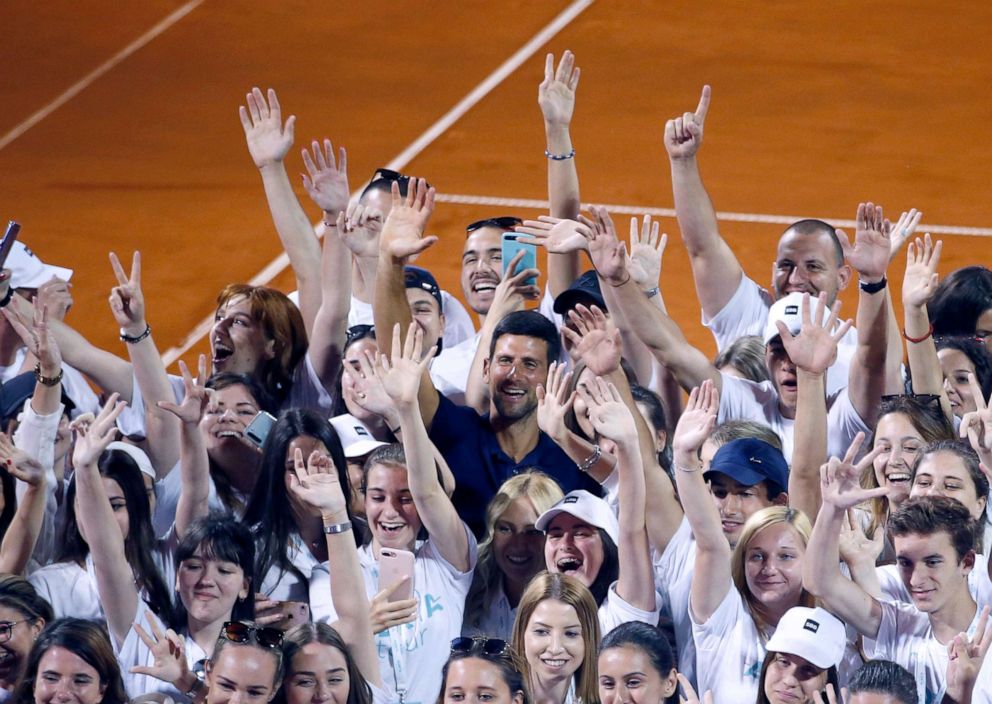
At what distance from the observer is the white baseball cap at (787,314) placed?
310 inches

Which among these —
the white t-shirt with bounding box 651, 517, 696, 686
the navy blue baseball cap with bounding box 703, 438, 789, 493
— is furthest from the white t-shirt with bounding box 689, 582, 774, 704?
the navy blue baseball cap with bounding box 703, 438, 789, 493

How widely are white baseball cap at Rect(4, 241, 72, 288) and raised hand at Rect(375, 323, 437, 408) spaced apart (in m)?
2.16

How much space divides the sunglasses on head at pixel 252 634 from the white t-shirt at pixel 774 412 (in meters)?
2.36

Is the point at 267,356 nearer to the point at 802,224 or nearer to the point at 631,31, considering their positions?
the point at 802,224

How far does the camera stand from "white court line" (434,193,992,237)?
1304 cm

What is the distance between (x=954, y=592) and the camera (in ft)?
20.7

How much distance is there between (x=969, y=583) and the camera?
664 centimetres

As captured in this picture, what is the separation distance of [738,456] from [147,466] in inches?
93.9

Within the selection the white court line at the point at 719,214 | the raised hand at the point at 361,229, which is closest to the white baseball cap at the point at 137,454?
the raised hand at the point at 361,229

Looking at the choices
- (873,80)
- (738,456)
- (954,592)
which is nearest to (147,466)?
(738,456)

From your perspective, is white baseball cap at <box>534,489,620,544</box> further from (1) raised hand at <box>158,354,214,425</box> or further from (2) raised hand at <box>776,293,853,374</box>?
(1) raised hand at <box>158,354,214,425</box>

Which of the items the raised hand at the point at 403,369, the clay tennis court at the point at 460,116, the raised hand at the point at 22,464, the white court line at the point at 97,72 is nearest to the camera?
the raised hand at the point at 403,369

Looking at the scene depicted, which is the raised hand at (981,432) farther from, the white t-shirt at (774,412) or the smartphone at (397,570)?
the smartphone at (397,570)

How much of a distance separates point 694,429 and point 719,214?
23.0ft
